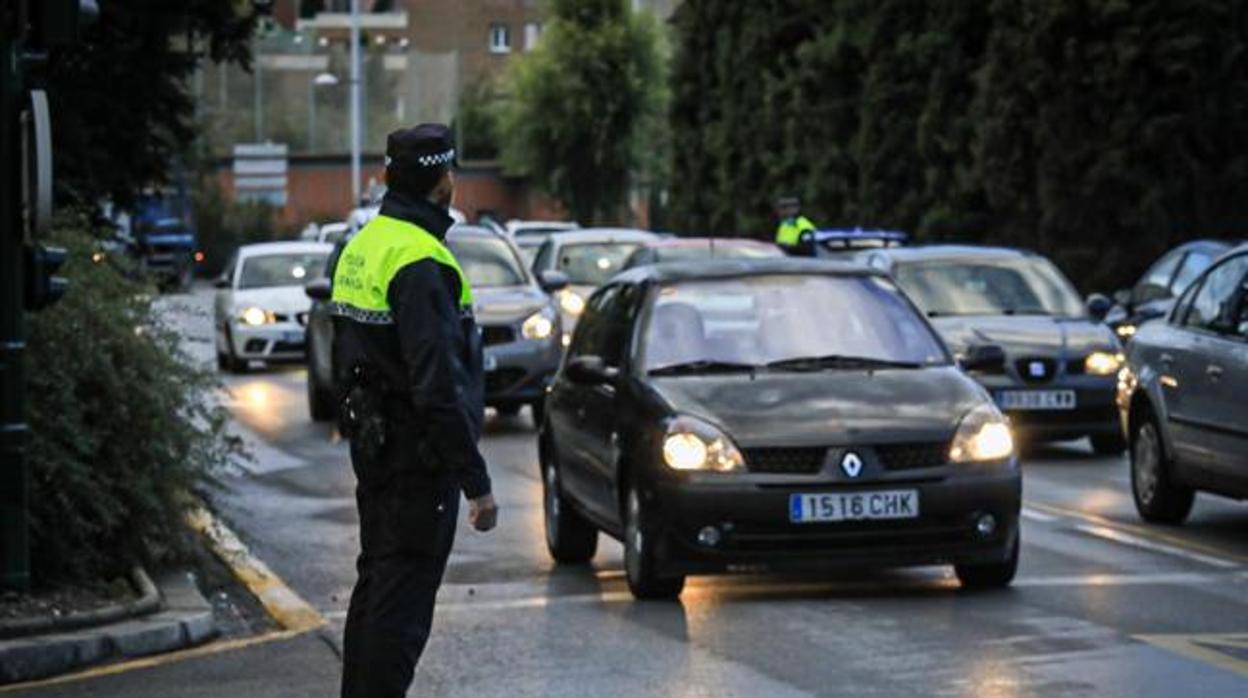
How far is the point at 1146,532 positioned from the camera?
48.2 ft

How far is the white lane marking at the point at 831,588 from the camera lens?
39.4 ft

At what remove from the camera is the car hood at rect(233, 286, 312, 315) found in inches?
1315

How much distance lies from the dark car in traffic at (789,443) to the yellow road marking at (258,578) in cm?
140

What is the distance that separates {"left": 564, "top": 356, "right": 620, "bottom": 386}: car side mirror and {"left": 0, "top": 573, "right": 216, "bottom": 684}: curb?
2071mm

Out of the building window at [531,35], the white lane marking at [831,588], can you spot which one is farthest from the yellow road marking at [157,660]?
the building window at [531,35]

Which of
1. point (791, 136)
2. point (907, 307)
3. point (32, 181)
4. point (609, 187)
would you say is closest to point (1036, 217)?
point (791, 136)

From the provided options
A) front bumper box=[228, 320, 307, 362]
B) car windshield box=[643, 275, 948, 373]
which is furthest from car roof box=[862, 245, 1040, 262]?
front bumper box=[228, 320, 307, 362]

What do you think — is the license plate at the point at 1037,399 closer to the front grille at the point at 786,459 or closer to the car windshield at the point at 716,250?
the car windshield at the point at 716,250

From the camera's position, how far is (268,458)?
21047mm

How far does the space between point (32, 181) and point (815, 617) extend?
11.3 ft

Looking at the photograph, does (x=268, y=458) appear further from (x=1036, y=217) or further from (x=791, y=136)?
(x=791, y=136)

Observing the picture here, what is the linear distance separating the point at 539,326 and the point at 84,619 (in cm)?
1261

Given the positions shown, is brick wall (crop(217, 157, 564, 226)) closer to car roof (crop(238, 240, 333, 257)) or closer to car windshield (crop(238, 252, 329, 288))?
car roof (crop(238, 240, 333, 257))

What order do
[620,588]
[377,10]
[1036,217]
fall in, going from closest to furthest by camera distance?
[620,588] < [1036,217] < [377,10]
